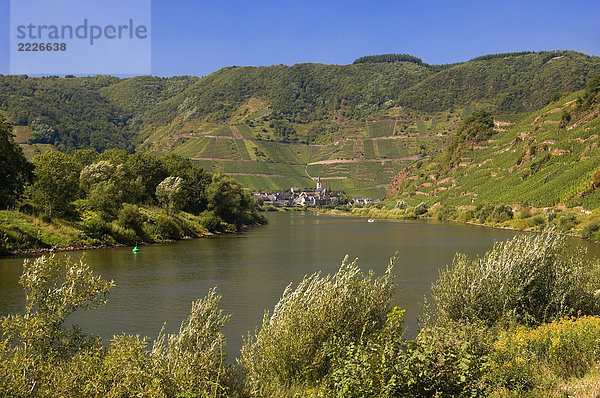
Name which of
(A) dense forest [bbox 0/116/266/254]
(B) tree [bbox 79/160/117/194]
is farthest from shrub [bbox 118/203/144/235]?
(B) tree [bbox 79/160/117/194]

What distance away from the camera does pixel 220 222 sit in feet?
291

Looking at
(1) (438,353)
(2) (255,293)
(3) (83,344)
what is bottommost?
(2) (255,293)

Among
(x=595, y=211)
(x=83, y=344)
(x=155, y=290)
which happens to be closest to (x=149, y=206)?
(x=155, y=290)

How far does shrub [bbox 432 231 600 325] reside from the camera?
64.9 feet

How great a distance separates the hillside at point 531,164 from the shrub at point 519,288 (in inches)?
2892

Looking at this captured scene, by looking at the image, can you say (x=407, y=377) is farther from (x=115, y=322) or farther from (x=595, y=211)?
(x=595, y=211)

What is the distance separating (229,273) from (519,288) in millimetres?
27919

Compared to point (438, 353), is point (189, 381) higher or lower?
lower

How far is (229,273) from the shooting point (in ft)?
143

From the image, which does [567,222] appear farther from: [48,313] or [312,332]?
[48,313]

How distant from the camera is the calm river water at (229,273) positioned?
89.9 ft

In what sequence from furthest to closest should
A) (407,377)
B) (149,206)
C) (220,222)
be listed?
(220,222) < (149,206) < (407,377)

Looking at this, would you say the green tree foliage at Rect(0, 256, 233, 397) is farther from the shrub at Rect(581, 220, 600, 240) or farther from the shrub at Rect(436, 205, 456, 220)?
the shrub at Rect(436, 205, 456, 220)

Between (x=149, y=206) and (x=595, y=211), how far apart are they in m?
70.9
